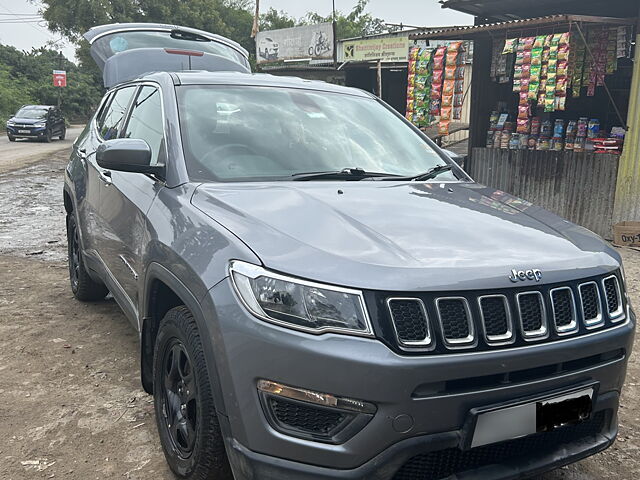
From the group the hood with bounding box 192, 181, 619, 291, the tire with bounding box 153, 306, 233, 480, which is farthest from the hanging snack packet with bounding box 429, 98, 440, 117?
the tire with bounding box 153, 306, 233, 480

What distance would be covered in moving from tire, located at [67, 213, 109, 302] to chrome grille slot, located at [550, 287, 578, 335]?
11.7ft

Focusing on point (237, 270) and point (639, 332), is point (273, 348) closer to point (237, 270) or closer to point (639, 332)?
point (237, 270)

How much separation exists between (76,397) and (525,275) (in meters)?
2.55

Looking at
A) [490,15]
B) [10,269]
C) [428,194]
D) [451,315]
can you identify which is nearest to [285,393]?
[451,315]

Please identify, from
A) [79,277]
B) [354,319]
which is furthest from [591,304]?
[79,277]

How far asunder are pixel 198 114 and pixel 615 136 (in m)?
6.52

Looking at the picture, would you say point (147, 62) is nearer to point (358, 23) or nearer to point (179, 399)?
point (179, 399)

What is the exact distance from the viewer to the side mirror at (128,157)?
277 cm

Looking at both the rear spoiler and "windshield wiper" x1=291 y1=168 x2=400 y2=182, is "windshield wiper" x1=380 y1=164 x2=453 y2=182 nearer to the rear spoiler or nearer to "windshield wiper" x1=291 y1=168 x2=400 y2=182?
"windshield wiper" x1=291 y1=168 x2=400 y2=182

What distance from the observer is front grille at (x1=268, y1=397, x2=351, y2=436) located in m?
1.86

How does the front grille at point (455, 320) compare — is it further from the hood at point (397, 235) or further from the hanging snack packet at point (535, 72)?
the hanging snack packet at point (535, 72)

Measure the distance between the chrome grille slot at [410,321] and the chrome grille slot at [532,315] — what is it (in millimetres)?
343

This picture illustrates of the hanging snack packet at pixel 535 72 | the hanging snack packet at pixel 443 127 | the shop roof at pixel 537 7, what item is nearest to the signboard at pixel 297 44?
the shop roof at pixel 537 7

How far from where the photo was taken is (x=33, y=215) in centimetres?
910
